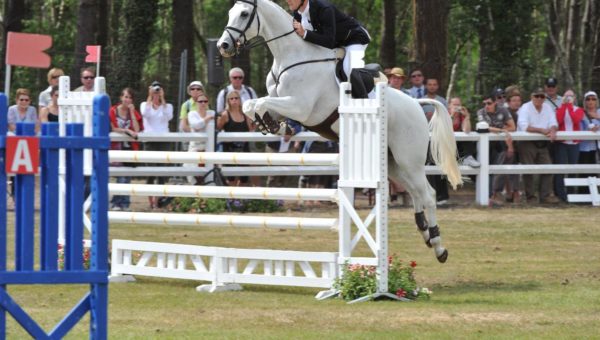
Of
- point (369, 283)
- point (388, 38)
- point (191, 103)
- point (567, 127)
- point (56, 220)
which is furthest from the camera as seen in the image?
point (388, 38)

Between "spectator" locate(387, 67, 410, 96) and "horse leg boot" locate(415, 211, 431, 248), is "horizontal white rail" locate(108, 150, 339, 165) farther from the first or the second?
"spectator" locate(387, 67, 410, 96)

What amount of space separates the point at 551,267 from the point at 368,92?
2.62m

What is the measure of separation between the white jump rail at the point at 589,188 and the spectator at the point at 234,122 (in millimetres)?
4786

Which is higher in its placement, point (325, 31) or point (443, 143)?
point (325, 31)

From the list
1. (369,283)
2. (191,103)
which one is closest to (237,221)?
(369,283)

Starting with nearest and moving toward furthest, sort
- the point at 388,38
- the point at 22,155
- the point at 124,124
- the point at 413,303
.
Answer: the point at 22,155 → the point at 413,303 → the point at 124,124 → the point at 388,38

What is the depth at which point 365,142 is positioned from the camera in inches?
357

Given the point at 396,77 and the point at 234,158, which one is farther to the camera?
the point at 396,77

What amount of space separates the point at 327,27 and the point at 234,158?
136cm

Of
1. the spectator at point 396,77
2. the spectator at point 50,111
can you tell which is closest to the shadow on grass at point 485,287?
Answer: the spectator at point 396,77

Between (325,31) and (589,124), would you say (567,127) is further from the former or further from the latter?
(325,31)

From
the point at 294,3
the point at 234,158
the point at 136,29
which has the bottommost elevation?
the point at 234,158

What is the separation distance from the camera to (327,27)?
9.97m

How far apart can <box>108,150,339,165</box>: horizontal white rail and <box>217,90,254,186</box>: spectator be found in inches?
228
